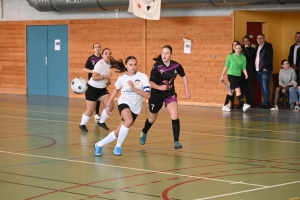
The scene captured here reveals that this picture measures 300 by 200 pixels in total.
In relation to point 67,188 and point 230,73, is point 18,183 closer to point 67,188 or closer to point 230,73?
point 67,188

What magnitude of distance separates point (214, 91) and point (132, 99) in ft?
37.9

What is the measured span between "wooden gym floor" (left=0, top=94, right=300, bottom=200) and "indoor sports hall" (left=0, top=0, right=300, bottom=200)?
2 centimetres

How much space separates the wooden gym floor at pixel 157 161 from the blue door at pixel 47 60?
9.37 metres

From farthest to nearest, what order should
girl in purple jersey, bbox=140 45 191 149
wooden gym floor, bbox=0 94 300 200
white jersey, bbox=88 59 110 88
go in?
white jersey, bbox=88 59 110 88, girl in purple jersey, bbox=140 45 191 149, wooden gym floor, bbox=0 94 300 200

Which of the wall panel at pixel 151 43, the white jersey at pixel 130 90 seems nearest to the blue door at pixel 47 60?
the wall panel at pixel 151 43

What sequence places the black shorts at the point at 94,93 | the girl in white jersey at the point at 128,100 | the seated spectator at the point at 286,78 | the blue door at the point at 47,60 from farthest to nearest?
1. the blue door at the point at 47,60
2. the seated spectator at the point at 286,78
3. the black shorts at the point at 94,93
4. the girl in white jersey at the point at 128,100

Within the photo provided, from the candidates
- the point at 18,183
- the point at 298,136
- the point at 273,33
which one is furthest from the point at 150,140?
the point at 273,33

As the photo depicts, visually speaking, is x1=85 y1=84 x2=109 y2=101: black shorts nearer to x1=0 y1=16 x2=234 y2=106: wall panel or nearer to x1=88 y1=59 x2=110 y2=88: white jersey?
x1=88 y1=59 x2=110 y2=88: white jersey

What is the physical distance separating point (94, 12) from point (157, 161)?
15.7 m

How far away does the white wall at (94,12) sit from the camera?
70.0 ft

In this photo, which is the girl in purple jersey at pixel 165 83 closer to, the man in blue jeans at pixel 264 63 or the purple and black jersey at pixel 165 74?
the purple and black jersey at pixel 165 74

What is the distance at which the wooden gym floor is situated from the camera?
318 inches

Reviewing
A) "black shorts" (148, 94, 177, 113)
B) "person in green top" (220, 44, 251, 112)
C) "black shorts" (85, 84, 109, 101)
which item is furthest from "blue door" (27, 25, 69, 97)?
"black shorts" (148, 94, 177, 113)

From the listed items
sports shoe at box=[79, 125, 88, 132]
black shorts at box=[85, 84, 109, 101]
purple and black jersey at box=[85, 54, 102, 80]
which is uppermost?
purple and black jersey at box=[85, 54, 102, 80]
